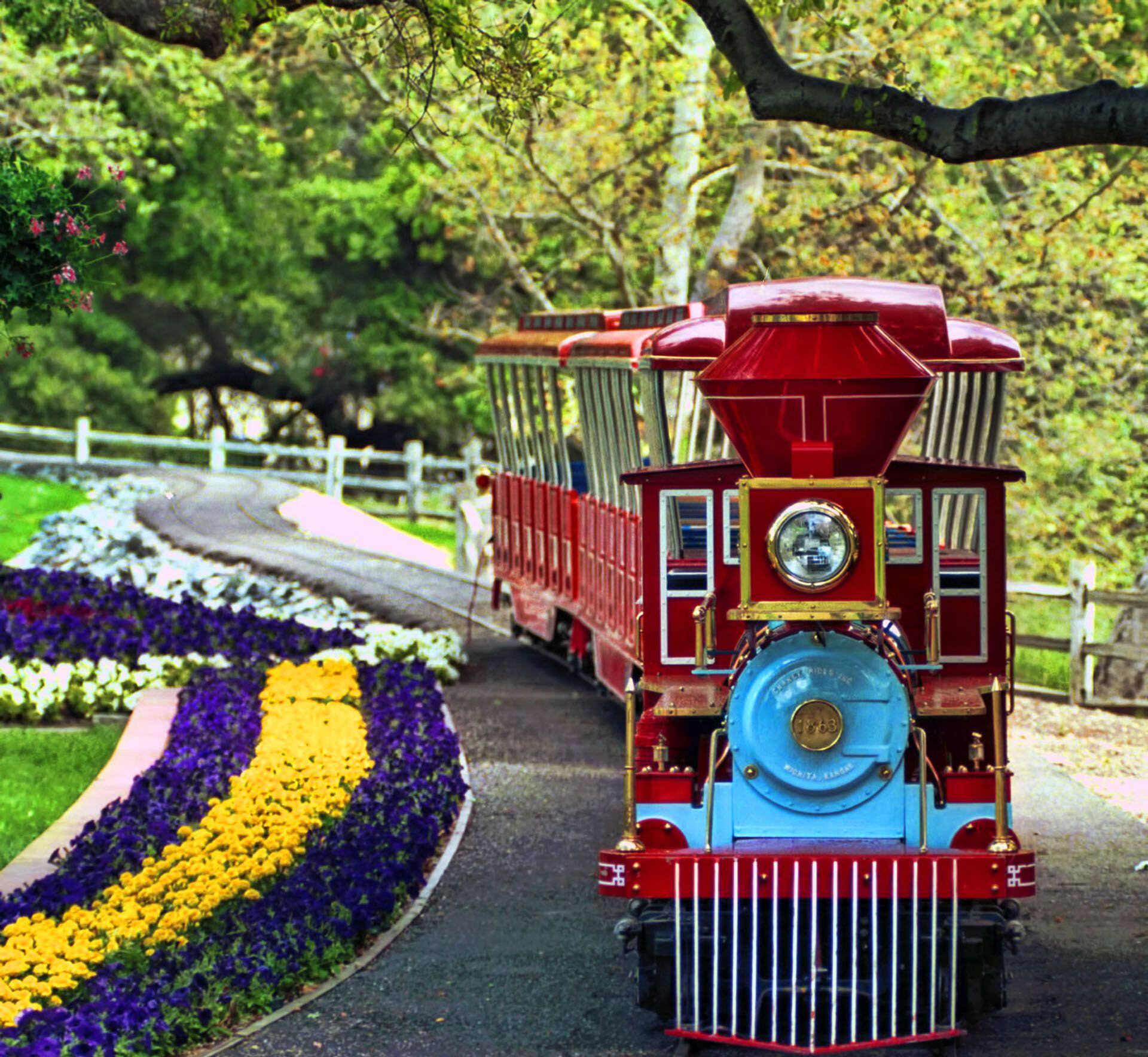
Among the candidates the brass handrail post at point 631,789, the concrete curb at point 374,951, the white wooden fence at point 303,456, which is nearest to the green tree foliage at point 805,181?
the white wooden fence at point 303,456

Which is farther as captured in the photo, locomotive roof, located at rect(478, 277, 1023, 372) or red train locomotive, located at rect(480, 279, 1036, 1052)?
locomotive roof, located at rect(478, 277, 1023, 372)

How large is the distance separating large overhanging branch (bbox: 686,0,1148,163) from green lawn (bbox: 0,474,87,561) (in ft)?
55.9

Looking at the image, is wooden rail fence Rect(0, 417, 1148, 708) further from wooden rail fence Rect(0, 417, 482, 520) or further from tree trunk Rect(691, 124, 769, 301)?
tree trunk Rect(691, 124, 769, 301)

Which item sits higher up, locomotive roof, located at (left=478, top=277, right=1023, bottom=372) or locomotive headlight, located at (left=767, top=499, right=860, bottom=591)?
locomotive roof, located at (left=478, top=277, right=1023, bottom=372)

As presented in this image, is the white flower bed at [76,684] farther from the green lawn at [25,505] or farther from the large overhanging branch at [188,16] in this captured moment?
the green lawn at [25,505]

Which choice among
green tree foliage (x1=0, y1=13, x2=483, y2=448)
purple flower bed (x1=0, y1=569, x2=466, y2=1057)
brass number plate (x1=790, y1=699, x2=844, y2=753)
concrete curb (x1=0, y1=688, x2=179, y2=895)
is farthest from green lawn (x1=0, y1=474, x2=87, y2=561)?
brass number plate (x1=790, y1=699, x2=844, y2=753)

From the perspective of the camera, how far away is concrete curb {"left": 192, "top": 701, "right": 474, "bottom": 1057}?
753 centimetres

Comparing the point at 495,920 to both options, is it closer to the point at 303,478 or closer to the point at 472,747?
the point at 472,747

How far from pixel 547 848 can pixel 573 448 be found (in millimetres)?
16099

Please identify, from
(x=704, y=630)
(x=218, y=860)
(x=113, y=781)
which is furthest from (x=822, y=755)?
(x=113, y=781)

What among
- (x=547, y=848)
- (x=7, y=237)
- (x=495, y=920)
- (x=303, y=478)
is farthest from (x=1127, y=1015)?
(x=303, y=478)

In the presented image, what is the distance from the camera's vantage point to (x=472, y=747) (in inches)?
536

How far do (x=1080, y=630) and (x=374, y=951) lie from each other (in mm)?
9534

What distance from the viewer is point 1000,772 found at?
7.15 meters
